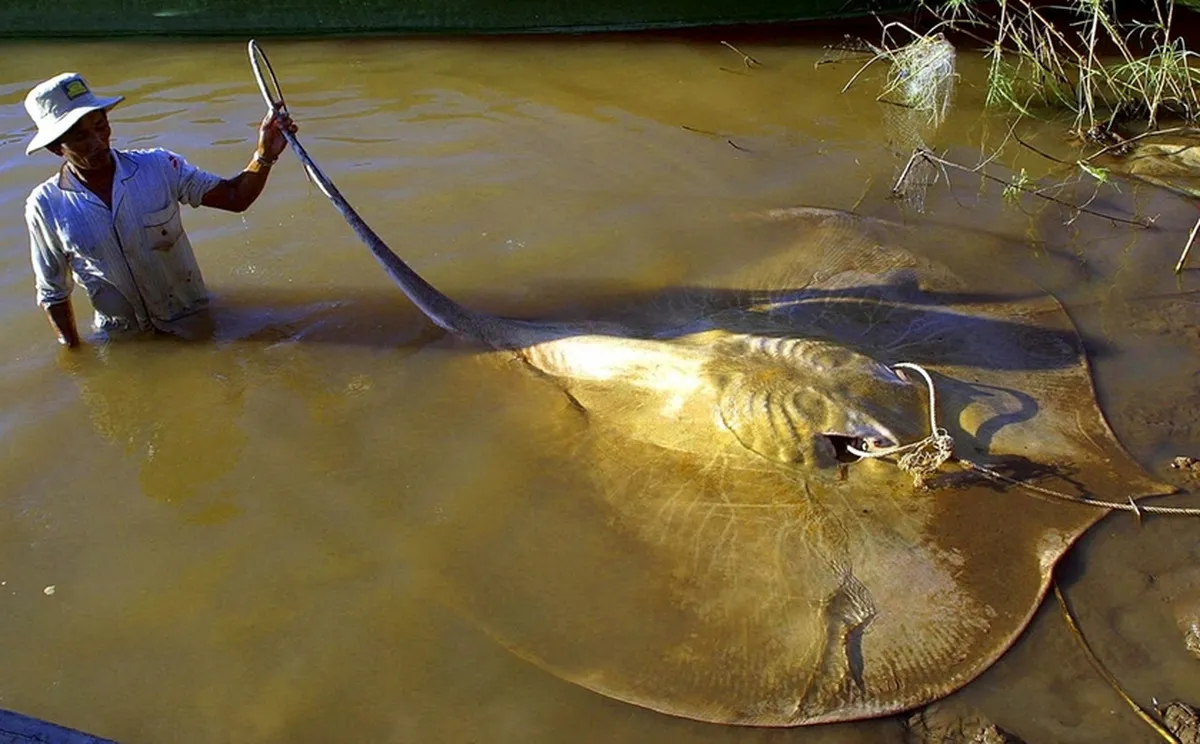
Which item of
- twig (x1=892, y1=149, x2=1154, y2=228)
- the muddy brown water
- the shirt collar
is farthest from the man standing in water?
twig (x1=892, y1=149, x2=1154, y2=228)

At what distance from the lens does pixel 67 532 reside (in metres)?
3.47

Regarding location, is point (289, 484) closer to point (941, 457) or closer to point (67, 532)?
point (67, 532)

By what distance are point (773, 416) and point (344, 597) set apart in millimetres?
1673

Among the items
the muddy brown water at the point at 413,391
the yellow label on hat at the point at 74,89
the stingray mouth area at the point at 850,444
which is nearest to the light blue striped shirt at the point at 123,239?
the muddy brown water at the point at 413,391

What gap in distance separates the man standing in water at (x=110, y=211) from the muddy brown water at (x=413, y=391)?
0.77 ft

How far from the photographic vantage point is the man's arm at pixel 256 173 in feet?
13.2

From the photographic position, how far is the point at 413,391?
414 cm

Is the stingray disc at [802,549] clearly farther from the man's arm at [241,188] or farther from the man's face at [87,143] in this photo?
the man's face at [87,143]

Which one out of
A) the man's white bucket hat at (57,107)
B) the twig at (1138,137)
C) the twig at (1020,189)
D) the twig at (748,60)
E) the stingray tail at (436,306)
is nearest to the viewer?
the man's white bucket hat at (57,107)

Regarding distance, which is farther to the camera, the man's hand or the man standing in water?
the man's hand

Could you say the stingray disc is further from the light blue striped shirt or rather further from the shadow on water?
the light blue striped shirt

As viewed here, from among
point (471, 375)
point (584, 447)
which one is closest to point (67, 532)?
point (471, 375)

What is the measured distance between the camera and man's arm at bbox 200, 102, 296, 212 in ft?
13.2

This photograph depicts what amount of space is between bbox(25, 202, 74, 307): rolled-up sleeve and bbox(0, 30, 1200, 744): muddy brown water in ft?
1.21
